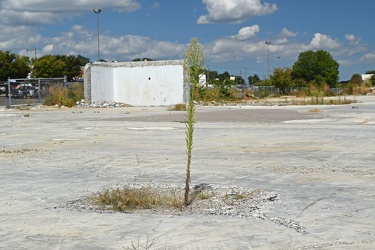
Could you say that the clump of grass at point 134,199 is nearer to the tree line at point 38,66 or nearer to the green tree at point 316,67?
the tree line at point 38,66

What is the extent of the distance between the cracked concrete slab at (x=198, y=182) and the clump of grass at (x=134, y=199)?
0.37 m

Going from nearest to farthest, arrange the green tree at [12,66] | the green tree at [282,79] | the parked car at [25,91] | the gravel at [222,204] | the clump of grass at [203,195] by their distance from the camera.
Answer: the gravel at [222,204] → the clump of grass at [203,195] → the parked car at [25,91] → the green tree at [282,79] → the green tree at [12,66]

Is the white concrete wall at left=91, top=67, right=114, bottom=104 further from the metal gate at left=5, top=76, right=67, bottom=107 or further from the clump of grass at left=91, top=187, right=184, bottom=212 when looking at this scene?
the clump of grass at left=91, top=187, right=184, bottom=212

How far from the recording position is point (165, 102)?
46500 mm

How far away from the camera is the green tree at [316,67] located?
12031 cm

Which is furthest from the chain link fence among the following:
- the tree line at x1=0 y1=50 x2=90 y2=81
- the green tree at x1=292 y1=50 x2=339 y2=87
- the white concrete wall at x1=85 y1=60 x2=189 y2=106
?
the green tree at x1=292 y1=50 x2=339 y2=87

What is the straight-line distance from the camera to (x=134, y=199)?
24.8 ft

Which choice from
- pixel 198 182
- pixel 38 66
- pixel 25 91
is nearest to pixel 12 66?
pixel 38 66

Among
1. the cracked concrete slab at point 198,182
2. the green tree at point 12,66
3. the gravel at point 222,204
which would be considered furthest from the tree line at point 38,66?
the gravel at point 222,204

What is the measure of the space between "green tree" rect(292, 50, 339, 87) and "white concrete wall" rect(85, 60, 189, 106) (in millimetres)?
77889

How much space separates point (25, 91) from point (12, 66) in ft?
123

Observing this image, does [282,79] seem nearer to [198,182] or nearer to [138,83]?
[138,83]

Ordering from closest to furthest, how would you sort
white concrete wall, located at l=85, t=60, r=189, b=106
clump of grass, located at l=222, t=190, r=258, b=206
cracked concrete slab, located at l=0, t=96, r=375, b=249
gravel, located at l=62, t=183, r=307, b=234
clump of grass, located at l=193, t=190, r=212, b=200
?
cracked concrete slab, located at l=0, t=96, r=375, b=249, gravel, located at l=62, t=183, r=307, b=234, clump of grass, located at l=222, t=190, r=258, b=206, clump of grass, located at l=193, t=190, r=212, b=200, white concrete wall, located at l=85, t=60, r=189, b=106

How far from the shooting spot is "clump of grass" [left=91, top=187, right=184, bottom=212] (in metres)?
7.45
